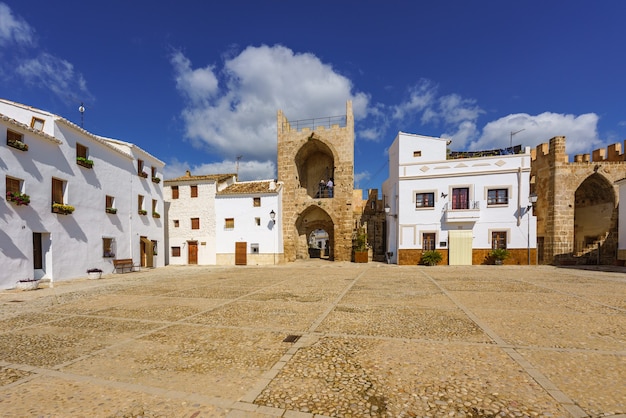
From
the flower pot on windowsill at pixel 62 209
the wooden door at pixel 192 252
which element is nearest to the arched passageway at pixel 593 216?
the wooden door at pixel 192 252

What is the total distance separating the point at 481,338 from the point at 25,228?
18.0 metres

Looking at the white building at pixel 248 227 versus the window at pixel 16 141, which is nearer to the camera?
the window at pixel 16 141

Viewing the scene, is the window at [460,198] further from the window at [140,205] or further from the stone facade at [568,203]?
the window at [140,205]

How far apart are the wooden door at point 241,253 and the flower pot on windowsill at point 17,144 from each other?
14.2 m

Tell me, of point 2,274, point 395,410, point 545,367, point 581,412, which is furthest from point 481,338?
point 2,274

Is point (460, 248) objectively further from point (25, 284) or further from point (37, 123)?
point (37, 123)

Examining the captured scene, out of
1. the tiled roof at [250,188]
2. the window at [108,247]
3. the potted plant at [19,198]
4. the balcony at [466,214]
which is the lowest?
the window at [108,247]

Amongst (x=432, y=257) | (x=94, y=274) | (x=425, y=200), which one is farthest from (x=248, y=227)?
(x=432, y=257)

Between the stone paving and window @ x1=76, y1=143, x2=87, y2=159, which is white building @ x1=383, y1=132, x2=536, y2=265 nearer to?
the stone paving

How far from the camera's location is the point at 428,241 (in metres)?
21.5

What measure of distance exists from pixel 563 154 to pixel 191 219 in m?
30.6

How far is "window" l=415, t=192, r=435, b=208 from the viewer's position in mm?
21606

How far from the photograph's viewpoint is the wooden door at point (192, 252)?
78.4 feet

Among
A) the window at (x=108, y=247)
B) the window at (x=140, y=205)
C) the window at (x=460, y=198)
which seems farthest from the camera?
the window at (x=460, y=198)
